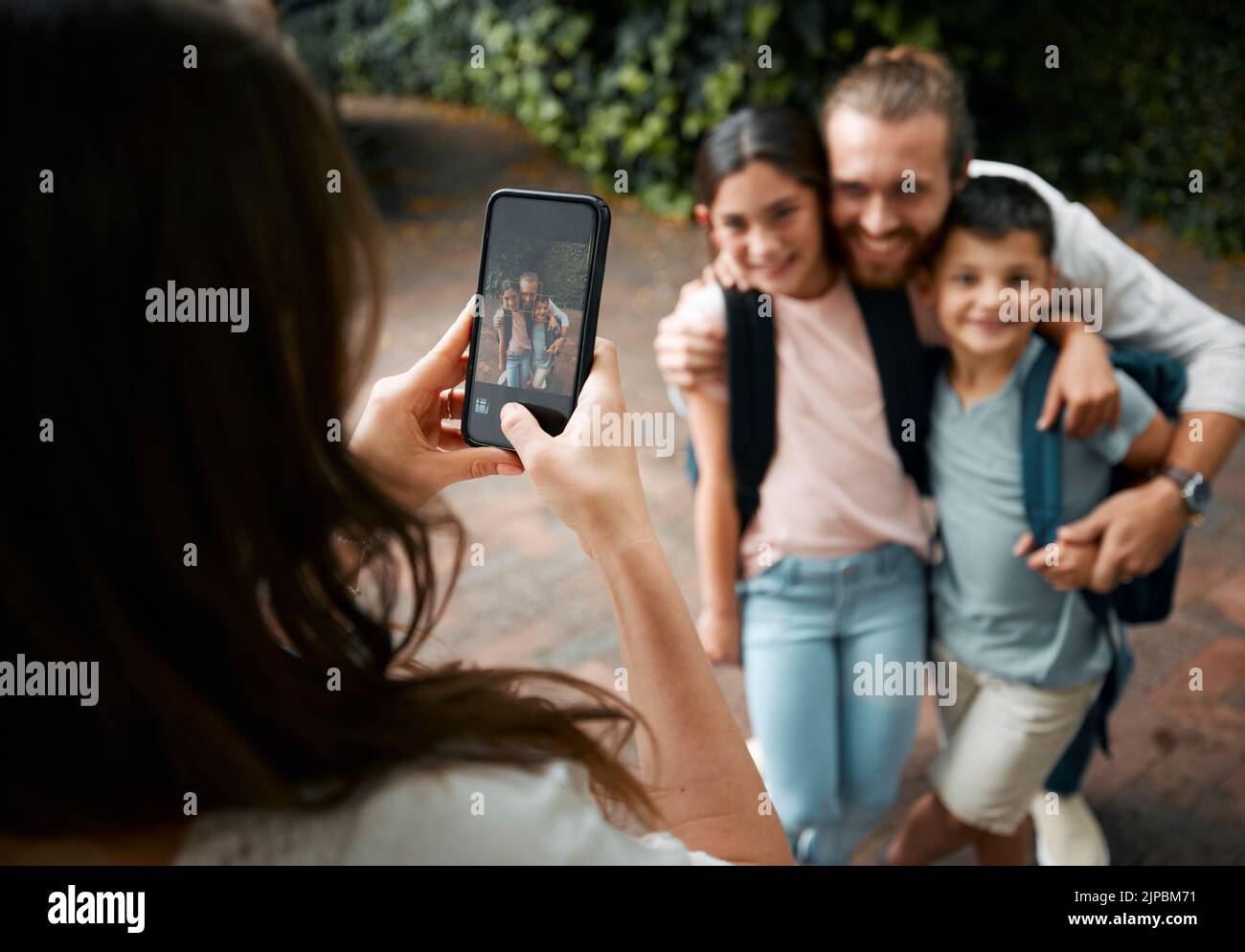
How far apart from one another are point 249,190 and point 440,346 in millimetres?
606

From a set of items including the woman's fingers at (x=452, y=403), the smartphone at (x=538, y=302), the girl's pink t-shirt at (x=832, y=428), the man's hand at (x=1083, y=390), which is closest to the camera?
the smartphone at (x=538, y=302)

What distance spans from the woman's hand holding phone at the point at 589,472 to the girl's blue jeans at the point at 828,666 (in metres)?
0.92

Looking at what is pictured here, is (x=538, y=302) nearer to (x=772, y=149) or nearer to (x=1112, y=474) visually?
(x=772, y=149)

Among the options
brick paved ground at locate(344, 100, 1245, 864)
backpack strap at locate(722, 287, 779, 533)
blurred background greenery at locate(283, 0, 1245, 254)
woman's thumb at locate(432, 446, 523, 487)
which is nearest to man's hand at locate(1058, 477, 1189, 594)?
backpack strap at locate(722, 287, 779, 533)

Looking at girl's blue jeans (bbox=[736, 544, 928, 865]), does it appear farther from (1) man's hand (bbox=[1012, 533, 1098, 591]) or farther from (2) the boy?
(1) man's hand (bbox=[1012, 533, 1098, 591])

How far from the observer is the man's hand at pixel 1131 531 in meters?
1.85

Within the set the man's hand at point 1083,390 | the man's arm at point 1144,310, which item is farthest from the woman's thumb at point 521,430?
the man's arm at point 1144,310

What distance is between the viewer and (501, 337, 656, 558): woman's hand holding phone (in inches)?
43.6

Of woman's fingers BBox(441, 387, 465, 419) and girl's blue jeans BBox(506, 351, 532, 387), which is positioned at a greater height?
girl's blue jeans BBox(506, 351, 532, 387)

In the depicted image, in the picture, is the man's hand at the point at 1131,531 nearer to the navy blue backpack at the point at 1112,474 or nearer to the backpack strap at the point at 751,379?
the navy blue backpack at the point at 1112,474

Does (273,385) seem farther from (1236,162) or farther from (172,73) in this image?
(1236,162)

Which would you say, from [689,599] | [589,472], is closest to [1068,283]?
[589,472]
